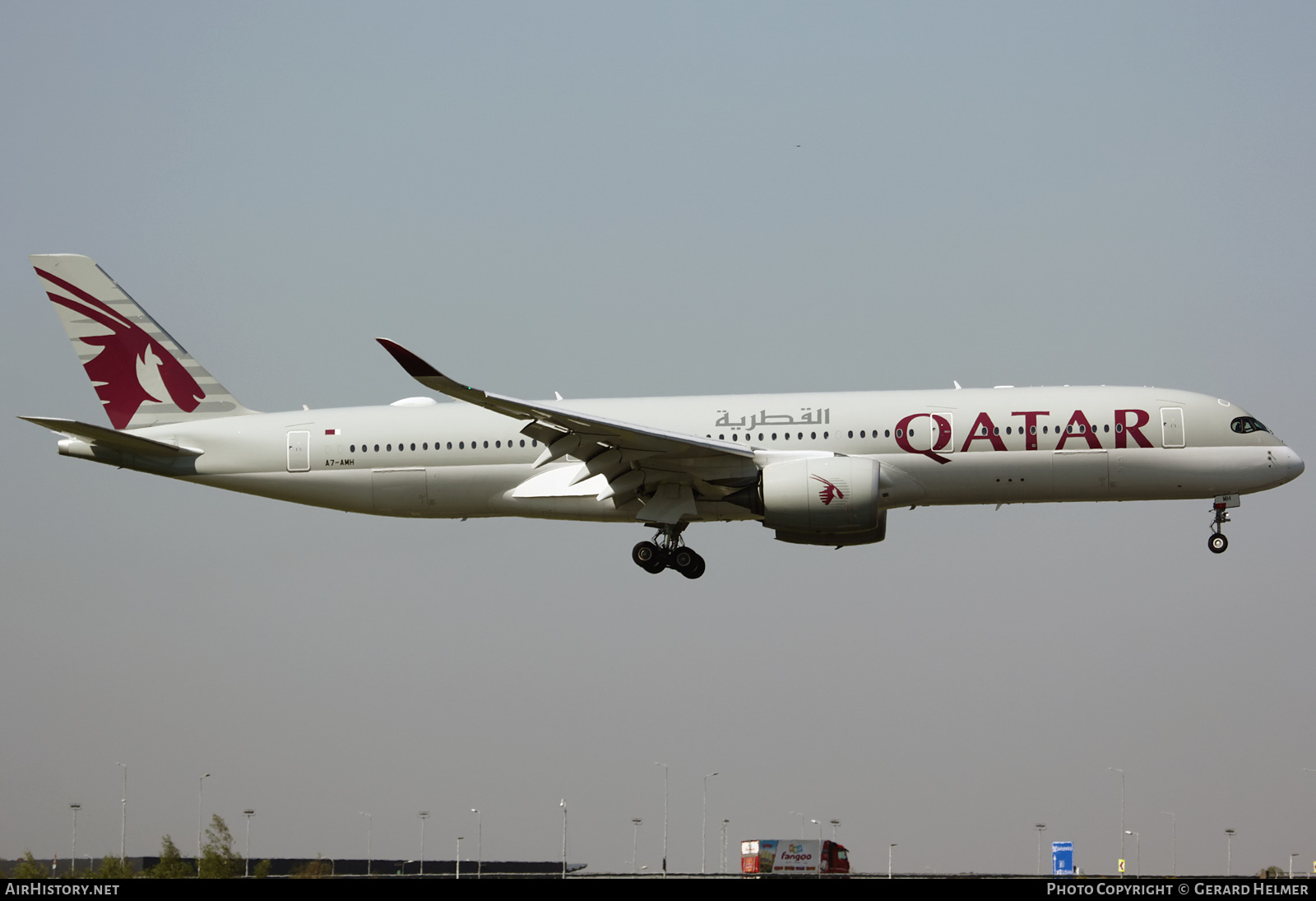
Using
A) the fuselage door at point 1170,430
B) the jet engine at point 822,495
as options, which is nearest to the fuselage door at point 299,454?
the jet engine at point 822,495

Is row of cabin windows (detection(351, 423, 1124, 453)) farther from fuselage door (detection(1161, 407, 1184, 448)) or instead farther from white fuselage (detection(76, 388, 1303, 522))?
fuselage door (detection(1161, 407, 1184, 448))

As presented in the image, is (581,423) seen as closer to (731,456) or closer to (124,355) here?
(731,456)

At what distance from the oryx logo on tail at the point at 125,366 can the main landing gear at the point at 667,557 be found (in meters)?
14.3

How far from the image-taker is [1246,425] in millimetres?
43500

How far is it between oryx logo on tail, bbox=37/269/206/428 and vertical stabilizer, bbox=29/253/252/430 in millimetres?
25

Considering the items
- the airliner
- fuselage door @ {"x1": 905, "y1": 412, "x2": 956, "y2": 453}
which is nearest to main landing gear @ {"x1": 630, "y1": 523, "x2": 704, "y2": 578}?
the airliner

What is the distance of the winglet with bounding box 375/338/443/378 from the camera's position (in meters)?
37.2

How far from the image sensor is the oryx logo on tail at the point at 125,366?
48344 mm

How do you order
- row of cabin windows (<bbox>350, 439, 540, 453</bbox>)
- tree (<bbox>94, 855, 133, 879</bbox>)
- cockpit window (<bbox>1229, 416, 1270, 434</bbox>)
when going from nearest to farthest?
cockpit window (<bbox>1229, 416, 1270, 434</bbox>) < row of cabin windows (<bbox>350, 439, 540, 453</bbox>) < tree (<bbox>94, 855, 133, 879</bbox>)

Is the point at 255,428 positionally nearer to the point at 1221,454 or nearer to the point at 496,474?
the point at 496,474

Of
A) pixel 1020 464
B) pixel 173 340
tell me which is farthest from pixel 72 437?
pixel 1020 464

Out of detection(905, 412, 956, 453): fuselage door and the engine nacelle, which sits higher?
detection(905, 412, 956, 453): fuselage door

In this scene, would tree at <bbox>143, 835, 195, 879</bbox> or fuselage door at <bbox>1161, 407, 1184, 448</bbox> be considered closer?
fuselage door at <bbox>1161, 407, 1184, 448</bbox>
